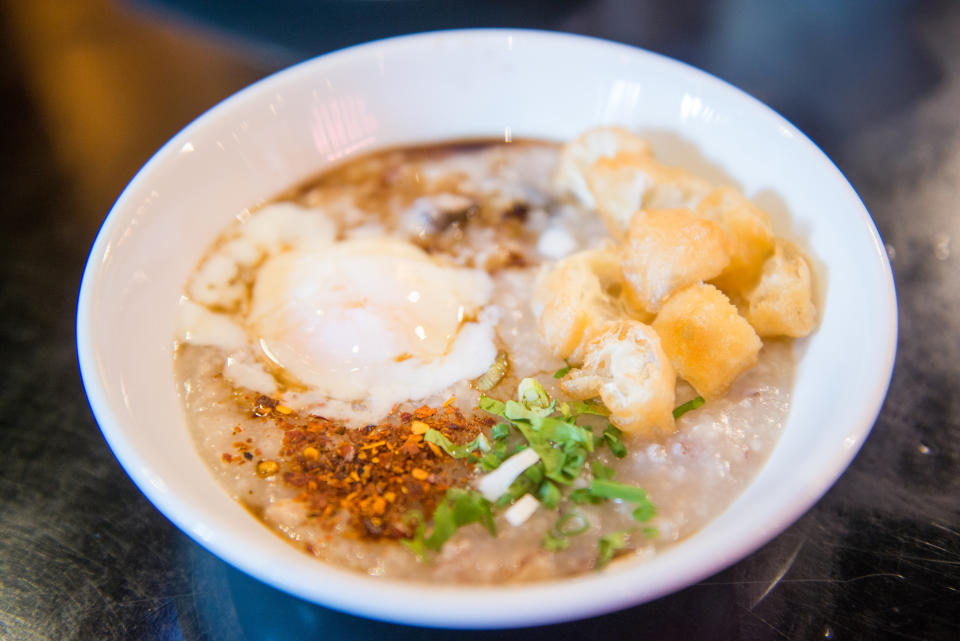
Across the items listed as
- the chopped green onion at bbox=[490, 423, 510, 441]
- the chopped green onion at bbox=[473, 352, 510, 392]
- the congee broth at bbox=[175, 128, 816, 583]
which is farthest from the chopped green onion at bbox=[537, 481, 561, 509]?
the chopped green onion at bbox=[473, 352, 510, 392]

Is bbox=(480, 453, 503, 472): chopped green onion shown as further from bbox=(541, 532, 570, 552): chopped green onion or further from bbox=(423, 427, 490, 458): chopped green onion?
bbox=(541, 532, 570, 552): chopped green onion

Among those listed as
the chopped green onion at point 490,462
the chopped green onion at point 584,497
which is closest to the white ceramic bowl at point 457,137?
the chopped green onion at point 584,497

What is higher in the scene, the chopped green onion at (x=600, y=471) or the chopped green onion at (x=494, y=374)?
the chopped green onion at (x=600, y=471)

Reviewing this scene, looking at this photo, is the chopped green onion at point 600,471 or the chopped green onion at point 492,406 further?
the chopped green onion at point 492,406

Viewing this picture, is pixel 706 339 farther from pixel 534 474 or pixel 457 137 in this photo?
pixel 457 137

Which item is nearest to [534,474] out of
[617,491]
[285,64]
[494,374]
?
[617,491]

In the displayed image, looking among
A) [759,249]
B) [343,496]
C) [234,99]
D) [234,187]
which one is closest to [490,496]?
[343,496]

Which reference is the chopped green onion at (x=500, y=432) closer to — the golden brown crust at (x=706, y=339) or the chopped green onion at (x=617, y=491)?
the chopped green onion at (x=617, y=491)
